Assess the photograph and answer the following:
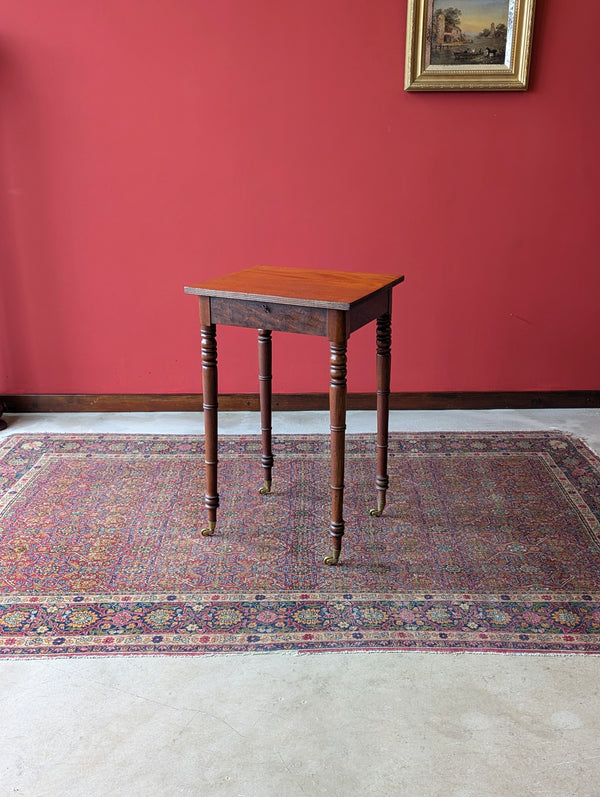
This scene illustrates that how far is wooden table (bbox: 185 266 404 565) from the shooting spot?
2.32 metres

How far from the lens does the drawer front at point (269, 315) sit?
7.65 ft

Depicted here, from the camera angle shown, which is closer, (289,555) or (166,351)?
(289,555)

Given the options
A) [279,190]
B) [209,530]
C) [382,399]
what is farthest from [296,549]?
[279,190]

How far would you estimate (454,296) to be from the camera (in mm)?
3857

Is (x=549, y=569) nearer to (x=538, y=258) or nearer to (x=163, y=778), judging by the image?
(x=163, y=778)

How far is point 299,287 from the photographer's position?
2.47 m

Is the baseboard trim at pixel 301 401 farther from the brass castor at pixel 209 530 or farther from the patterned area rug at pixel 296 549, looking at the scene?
the brass castor at pixel 209 530

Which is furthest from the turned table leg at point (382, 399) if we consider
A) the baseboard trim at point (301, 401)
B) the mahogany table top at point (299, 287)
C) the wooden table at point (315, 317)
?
the baseboard trim at point (301, 401)

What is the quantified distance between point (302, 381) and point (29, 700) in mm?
2306

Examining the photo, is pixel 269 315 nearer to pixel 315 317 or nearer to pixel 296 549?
pixel 315 317

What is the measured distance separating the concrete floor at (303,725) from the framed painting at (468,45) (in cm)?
261

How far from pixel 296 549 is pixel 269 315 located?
2.65ft

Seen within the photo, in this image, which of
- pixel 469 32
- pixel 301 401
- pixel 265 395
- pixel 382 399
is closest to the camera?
pixel 382 399

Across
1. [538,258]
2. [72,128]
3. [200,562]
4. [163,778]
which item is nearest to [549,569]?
[200,562]
